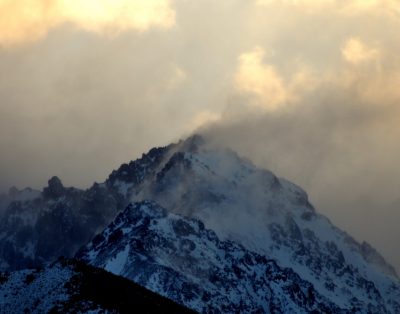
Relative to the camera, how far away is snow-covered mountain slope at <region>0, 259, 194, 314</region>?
128250 mm

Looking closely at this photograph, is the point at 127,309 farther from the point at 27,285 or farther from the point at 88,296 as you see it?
the point at 27,285

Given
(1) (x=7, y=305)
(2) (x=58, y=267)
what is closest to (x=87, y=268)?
(2) (x=58, y=267)

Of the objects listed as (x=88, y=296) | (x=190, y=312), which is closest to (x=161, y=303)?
(x=190, y=312)

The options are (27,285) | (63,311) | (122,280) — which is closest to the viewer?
(63,311)

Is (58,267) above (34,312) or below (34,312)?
above

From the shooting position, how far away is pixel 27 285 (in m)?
136

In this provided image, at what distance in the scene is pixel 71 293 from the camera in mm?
130625

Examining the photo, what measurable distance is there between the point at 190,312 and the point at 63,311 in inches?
817

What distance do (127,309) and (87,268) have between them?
14459 mm

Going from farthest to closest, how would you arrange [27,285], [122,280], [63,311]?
[122,280], [27,285], [63,311]

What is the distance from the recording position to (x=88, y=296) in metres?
130

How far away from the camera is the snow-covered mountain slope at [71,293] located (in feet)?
421

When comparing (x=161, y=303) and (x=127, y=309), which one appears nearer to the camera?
(x=127, y=309)

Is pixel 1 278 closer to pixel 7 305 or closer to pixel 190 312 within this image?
pixel 7 305
